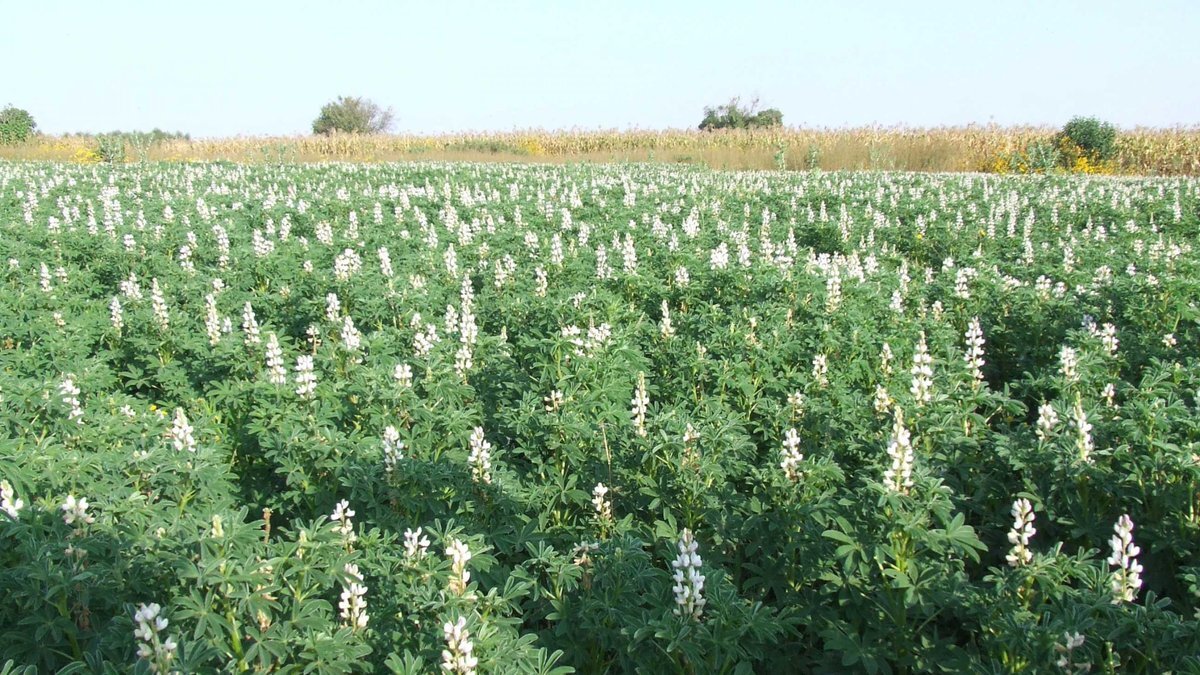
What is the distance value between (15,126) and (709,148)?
37.4 meters

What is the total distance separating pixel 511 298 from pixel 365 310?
1.29 metres

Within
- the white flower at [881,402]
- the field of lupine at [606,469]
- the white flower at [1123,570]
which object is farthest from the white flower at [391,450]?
the white flower at [1123,570]

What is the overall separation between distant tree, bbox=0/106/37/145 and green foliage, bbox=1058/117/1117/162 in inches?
1919

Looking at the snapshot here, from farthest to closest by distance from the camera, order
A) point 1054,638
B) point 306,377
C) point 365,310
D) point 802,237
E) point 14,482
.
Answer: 1. point 802,237
2. point 365,310
3. point 306,377
4. point 14,482
5. point 1054,638

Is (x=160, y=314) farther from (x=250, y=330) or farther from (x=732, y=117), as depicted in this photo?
(x=732, y=117)

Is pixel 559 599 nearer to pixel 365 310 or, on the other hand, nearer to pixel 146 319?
pixel 365 310

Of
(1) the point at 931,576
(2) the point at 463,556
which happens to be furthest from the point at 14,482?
(1) the point at 931,576

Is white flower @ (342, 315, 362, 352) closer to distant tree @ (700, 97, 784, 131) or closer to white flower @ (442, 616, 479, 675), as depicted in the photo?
white flower @ (442, 616, 479, 675)

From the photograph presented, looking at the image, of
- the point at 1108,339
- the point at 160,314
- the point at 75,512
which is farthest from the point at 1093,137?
the point at 75,512

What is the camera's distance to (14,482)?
337 cm

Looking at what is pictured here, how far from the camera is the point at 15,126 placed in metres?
42.2

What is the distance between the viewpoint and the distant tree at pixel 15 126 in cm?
4131

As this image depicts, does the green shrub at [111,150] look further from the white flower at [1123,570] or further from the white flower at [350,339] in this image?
the white flower at [1123,570]

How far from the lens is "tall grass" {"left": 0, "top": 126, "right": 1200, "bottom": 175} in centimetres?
2773
